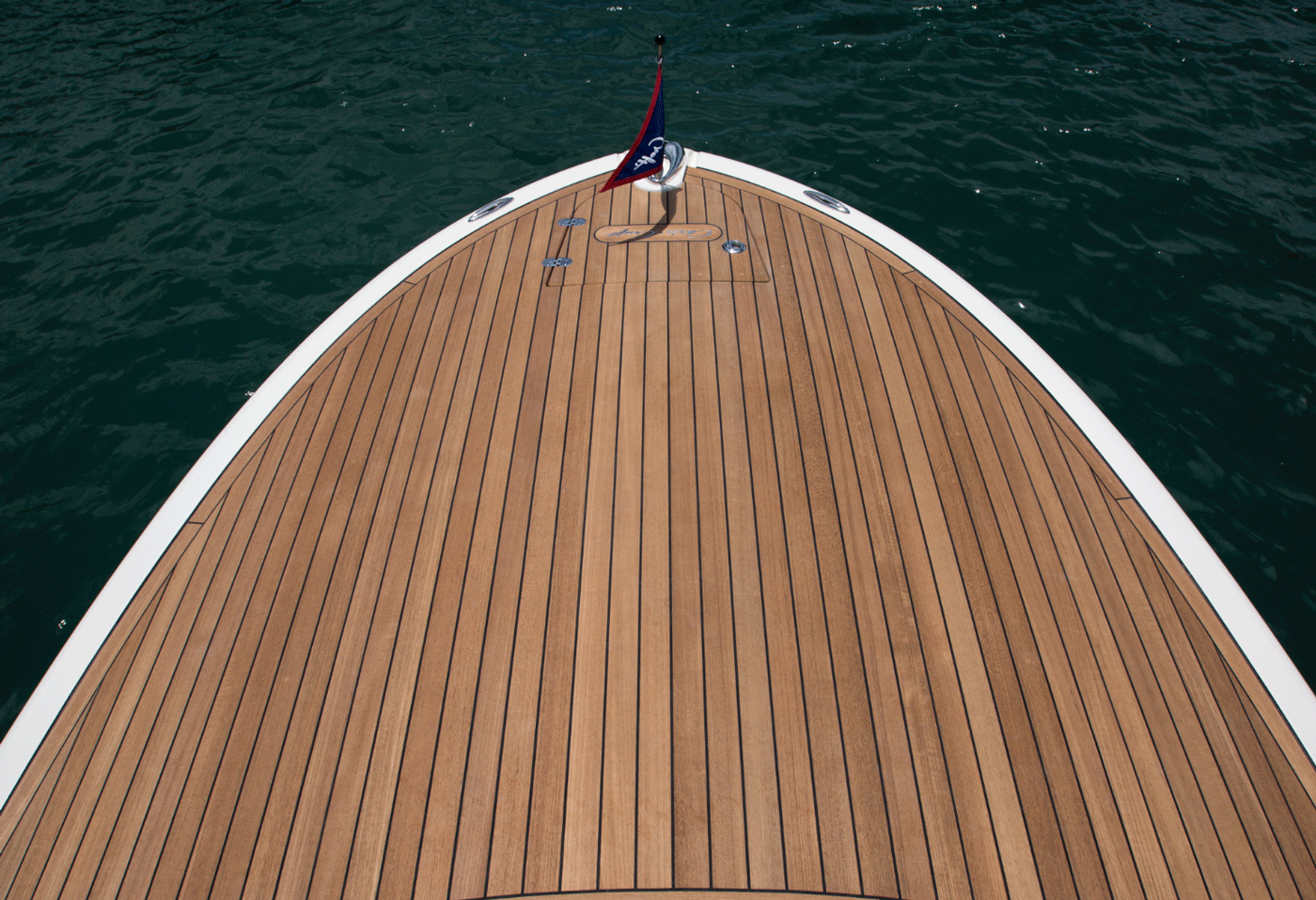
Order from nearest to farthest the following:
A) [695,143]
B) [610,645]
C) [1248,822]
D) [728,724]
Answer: [1248,822]
[728,724]
[610,645]
[695,143]

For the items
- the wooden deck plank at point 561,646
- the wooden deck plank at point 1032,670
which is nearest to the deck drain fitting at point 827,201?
the wooden deck plank at point 1032,670

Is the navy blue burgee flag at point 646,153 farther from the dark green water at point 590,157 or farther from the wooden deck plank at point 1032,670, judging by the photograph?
the dark green water at point 590,157

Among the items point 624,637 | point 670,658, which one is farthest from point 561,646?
point 670,658

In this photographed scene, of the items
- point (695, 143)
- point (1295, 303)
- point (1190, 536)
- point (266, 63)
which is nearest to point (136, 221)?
point (266, 63)

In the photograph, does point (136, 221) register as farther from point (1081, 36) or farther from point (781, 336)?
point (1081, 36)

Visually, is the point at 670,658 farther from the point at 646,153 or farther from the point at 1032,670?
the point at 646,153

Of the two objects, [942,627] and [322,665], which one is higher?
[942,627]

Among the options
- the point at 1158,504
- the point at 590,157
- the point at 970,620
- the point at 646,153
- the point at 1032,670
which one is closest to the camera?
the point at 1032,670
